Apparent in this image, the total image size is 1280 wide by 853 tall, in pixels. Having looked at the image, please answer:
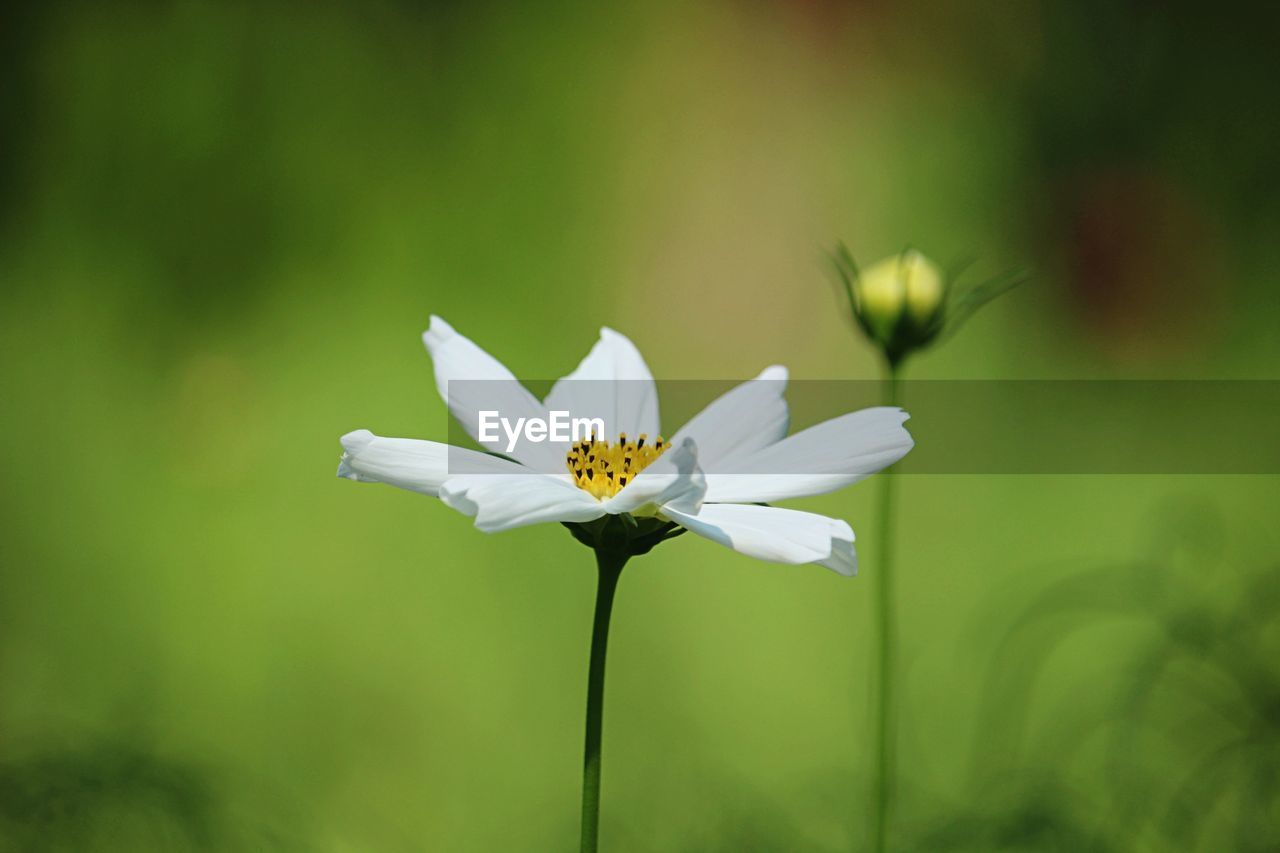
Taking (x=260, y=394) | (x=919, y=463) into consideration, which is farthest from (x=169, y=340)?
(x=919, y=463)

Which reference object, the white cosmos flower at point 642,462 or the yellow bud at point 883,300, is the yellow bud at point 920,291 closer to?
the yellow bud at point 883,300

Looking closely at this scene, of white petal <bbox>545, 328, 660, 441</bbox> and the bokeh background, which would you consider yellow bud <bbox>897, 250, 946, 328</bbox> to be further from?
the bokeh background

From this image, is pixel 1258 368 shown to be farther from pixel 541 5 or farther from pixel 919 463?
pixel 541 5

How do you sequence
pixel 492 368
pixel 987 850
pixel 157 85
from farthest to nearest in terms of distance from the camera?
pixel 157 85
pixel 987 850
pixel 492 368
